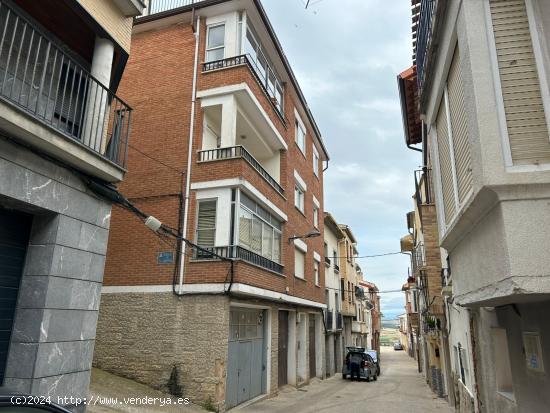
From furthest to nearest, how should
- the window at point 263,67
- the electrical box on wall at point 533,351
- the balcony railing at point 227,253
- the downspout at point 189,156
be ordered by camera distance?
the window at point 263,67, the downspout at point 189,156, the balcony railing at point 227,253, the electrical box on wall at point 533,351

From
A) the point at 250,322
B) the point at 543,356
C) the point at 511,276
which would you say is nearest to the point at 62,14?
the point at 511,276

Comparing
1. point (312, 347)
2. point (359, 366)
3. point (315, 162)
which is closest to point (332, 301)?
Result: point (359, 366)

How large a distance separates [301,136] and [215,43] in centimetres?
785

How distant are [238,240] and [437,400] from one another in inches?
432

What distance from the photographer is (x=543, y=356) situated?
4.23 m

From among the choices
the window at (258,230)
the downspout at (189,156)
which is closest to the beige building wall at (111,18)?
the downspout at (189,156)

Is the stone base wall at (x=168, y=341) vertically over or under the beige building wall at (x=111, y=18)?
under

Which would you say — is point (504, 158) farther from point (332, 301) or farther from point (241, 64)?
point (332, 301)

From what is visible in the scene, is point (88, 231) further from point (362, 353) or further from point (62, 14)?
point (362, 353)

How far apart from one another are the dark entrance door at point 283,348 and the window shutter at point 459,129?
13471 millimetres

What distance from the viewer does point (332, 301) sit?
28.0 m

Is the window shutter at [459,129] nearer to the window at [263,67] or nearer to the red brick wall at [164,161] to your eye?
the red brick wall at [164,161]

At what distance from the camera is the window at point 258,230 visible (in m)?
12.7

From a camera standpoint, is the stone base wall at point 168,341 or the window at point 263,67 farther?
the window at point 263,67
